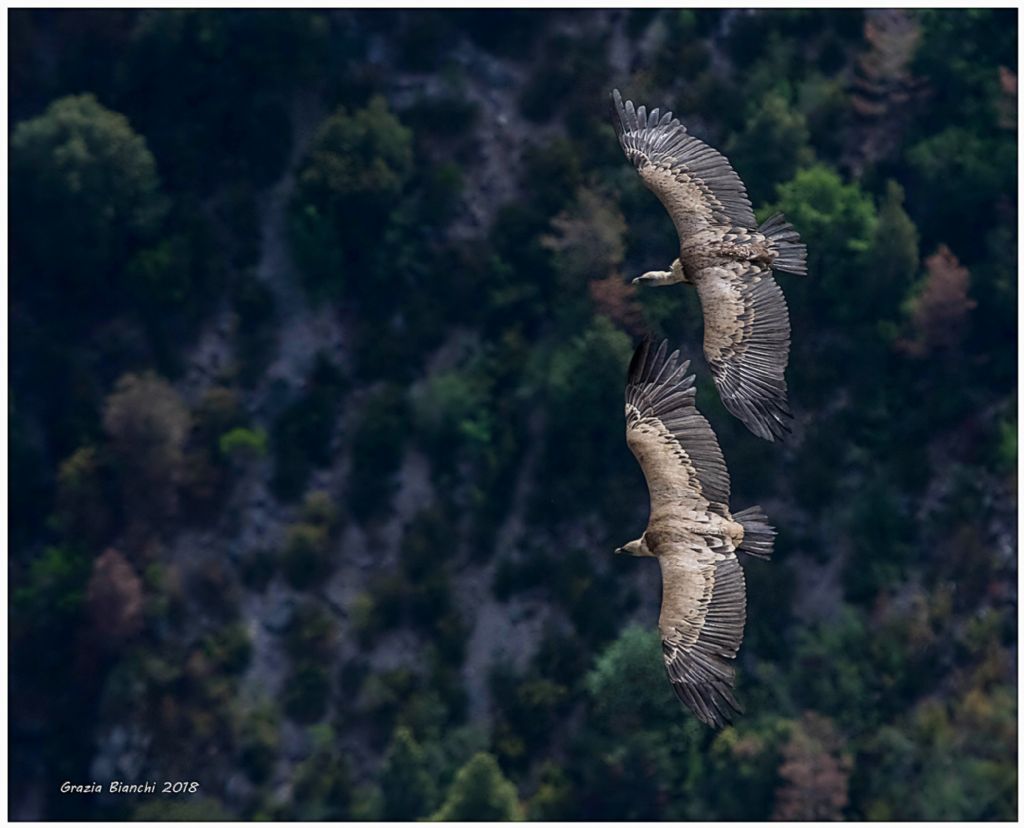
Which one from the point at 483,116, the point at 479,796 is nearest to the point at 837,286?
the point at 483,116

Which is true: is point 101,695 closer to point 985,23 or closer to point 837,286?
point 837,286

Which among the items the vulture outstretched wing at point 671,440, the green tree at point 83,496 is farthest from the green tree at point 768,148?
the vulture outstretched wing at point 671,440

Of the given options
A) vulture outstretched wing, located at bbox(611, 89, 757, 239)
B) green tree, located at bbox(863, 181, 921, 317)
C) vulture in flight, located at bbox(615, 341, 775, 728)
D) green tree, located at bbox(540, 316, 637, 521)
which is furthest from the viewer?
green tree, located at bbox(863, 181, 921, 317)

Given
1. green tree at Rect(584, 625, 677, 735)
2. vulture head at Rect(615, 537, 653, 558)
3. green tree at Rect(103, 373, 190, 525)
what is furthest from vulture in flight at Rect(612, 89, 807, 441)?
green tree at Rect(103, 373, 190, 525)

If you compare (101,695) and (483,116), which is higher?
(483,116)

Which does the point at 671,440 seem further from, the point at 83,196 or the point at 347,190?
the point at 83,196

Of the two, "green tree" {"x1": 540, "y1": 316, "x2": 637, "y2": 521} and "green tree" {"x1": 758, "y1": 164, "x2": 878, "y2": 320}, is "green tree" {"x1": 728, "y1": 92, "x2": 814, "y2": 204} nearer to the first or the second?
"green tree" {"x1": 758, "y1": 164, "x2": 878, "y2": 320}
